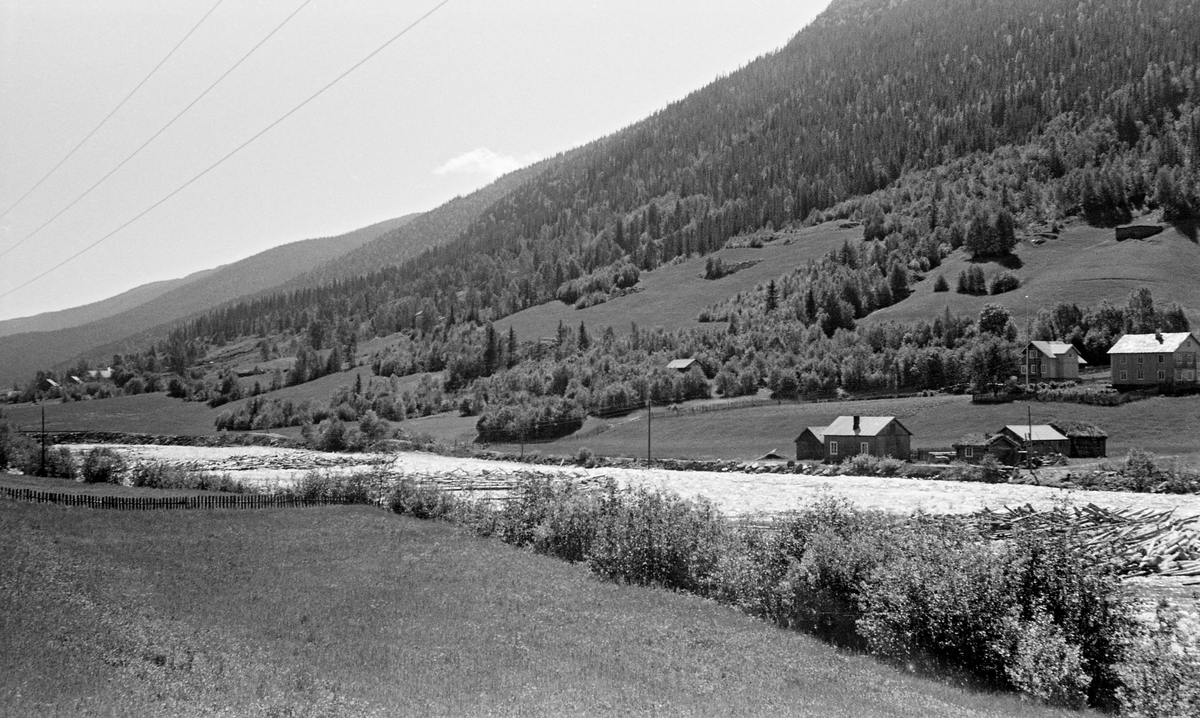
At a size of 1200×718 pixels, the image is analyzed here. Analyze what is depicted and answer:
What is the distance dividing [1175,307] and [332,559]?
129 meters

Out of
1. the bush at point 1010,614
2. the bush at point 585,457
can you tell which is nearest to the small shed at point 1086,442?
the bush at point 585,457

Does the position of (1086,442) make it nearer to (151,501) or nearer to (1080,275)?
(151,501)

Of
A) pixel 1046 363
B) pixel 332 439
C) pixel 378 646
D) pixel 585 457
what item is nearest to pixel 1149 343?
pixel 1046 363

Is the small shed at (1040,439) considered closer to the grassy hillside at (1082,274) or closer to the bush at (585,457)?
the bush at (585,457)

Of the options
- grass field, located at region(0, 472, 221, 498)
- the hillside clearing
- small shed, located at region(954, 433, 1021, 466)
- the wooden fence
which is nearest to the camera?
the wooden fence

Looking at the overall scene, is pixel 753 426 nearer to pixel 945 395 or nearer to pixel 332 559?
pixel 945 395

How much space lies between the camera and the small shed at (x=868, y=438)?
80.3 metres

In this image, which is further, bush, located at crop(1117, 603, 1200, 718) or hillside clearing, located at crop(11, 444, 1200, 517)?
hillside clearing, located at crop(11, 444, 1200, 517)

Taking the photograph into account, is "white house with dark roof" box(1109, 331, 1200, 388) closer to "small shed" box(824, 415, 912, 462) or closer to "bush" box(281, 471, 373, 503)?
"small shed" box(824, 415, 912, 462)

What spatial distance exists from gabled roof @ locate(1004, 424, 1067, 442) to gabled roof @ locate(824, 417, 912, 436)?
10.3m

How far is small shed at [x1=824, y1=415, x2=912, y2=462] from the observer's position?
80.3 m

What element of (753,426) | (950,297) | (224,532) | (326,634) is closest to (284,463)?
(753,426)

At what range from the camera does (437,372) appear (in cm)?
19400

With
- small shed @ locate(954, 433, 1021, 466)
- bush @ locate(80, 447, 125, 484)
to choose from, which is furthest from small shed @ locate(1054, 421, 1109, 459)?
bush @ locate(80, 447, 125, 484)
